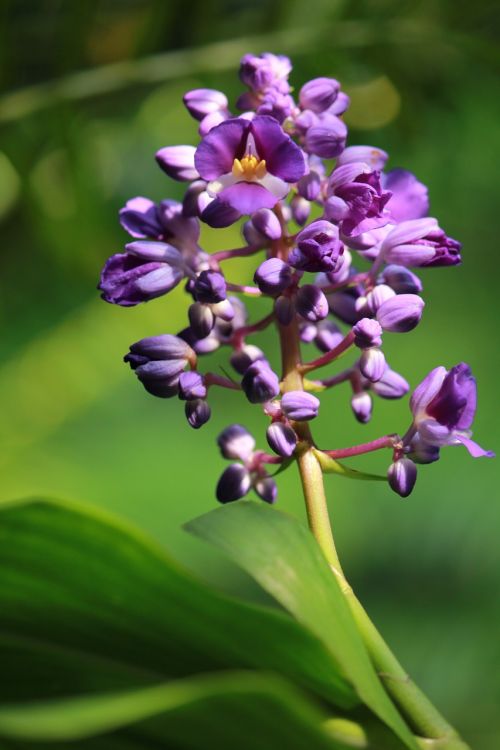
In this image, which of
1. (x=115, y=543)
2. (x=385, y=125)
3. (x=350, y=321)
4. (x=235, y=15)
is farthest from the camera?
(x=385, y=125)

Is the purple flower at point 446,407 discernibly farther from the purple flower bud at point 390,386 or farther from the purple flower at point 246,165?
the purple flower at point 246,165

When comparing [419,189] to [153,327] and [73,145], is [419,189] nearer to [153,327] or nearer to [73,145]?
[73,145]

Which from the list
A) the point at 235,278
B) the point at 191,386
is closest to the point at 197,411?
the point at 191,386

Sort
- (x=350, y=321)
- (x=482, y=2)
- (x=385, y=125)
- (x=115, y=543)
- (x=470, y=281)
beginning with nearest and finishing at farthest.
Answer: (x=115, y=543)
(x=350, y=321)
(x=482, y=2)
(x=385, y=125)
(x=470, y=281)

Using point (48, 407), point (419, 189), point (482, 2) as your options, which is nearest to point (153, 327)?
point (48, 407)

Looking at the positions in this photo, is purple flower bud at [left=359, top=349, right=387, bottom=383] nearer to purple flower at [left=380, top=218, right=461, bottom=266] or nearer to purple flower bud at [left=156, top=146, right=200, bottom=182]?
purple flower at [left=380, top=218, right=461, bottom=266]

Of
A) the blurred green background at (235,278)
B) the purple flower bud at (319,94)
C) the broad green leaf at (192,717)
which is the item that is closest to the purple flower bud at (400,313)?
the purple flower bud at (319,94)

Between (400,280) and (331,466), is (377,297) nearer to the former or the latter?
(400,280)
